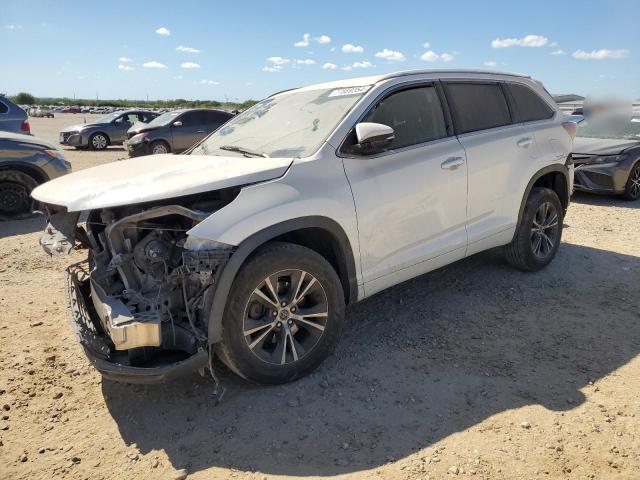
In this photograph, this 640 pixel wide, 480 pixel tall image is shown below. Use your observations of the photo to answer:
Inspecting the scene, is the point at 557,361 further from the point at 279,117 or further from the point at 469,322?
the point at 279,117

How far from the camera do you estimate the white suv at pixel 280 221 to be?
2885 mm

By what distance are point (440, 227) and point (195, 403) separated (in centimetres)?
218

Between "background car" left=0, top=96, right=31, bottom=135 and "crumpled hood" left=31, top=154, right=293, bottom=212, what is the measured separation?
7686mm

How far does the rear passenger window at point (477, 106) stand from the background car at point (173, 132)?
10908 mm

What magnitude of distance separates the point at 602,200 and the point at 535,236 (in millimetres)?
4688

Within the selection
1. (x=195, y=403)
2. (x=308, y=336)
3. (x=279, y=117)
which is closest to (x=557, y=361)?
(x=308, y=336)

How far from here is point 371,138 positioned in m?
3.34

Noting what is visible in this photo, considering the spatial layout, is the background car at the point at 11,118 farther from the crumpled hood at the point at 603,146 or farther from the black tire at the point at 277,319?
the crumpled hood at the point at 603,146

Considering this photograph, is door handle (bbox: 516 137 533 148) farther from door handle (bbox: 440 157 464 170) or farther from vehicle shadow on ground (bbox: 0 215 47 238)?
vehicle shadow on ground (bbox: 0 215 47 238)

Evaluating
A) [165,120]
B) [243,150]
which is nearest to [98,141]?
[165,120]

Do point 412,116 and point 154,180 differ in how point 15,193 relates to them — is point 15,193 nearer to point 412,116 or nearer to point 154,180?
point 154,180

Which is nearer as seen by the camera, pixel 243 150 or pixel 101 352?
pixel 101 352

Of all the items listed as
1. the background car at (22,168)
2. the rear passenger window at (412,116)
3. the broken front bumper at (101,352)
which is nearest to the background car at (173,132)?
the background car at (22,168)

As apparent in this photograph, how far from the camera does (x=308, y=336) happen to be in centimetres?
333
